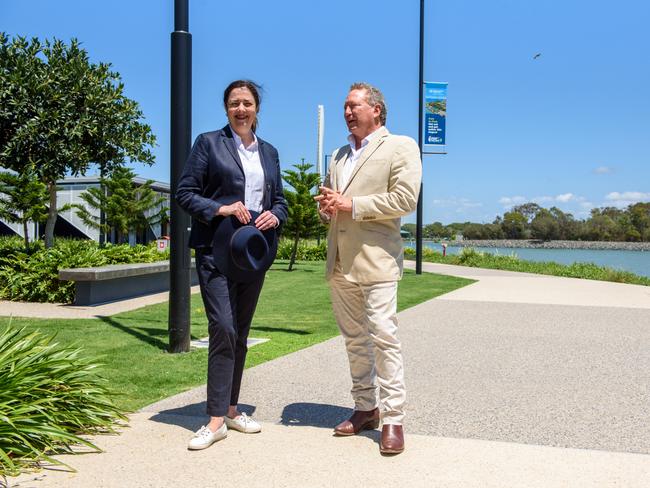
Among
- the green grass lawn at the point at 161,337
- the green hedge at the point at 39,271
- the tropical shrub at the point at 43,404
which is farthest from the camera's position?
the green hedge at the point at 39,271

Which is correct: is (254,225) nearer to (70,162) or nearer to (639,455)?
(639,455)

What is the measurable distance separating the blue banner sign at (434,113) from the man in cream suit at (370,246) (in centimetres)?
1599

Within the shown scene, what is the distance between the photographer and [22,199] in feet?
102

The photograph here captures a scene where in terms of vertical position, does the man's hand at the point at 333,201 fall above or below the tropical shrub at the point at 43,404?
above

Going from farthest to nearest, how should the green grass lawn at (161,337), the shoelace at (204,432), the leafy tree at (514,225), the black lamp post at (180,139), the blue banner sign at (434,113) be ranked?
the leafy tree at (514,225), the blue banner sign at (434,113), the black lamp post at (180,139), the green grass lawn at (161,337), the shoelace at (204,432)

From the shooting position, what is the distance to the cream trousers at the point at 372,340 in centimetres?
362

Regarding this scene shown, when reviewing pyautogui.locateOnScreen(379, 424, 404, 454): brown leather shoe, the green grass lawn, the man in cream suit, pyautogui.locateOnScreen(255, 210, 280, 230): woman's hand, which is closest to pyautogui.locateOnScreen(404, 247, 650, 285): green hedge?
the green grass lawn

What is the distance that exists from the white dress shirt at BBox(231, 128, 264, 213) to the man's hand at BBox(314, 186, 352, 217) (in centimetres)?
38

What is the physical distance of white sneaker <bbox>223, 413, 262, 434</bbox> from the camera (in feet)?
12.4

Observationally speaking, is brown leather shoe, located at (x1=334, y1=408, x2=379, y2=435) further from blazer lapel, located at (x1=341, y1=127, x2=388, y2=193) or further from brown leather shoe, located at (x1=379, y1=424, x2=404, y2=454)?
blazer lapel, located at (x1=341, y1=127, x2=388, y2=193)

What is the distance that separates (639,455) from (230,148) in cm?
278

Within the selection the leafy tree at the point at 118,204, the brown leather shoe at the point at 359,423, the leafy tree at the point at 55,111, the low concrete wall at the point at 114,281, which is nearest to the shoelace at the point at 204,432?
the brown leather shoe at the point at 359,423

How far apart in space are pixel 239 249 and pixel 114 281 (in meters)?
8.12

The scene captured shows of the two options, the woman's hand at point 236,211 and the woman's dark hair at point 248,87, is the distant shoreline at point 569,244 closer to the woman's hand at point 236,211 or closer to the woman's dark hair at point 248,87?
the woman's dark hair at point 248,87
